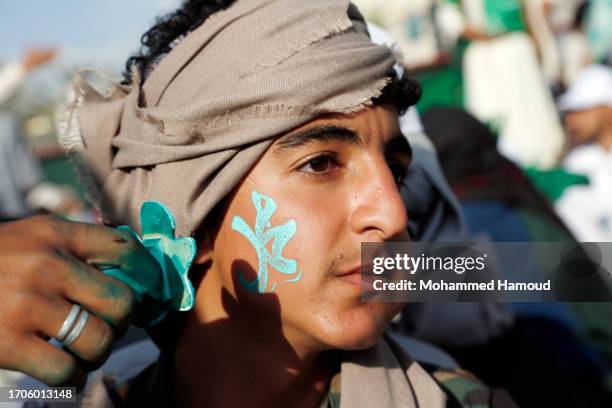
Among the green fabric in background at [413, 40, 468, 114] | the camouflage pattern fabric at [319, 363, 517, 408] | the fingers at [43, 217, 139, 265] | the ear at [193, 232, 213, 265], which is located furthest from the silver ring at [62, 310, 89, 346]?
the green fabric in background at [413, 40, 468, 114]

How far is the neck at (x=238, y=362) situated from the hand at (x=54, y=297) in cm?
77

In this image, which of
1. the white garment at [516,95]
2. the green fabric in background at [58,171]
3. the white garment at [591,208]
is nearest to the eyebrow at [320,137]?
the white garment at [591,208]

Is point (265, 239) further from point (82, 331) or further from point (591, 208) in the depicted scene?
point (591, 208)

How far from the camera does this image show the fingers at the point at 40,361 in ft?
4.33

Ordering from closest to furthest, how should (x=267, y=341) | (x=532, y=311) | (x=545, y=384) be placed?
(x=267, y=341)
(x=545, y=384)
(x=532, y=311)

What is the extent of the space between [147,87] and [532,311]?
97.2 inches

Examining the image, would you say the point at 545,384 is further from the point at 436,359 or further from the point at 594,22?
the point at 594,22

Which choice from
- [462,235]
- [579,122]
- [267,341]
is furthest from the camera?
[579,122]

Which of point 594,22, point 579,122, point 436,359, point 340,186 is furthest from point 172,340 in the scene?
point 594,22

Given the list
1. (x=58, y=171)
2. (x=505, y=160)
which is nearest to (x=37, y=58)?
(x=58, y=171)

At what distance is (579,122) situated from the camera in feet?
20.1

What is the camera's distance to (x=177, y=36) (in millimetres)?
2484

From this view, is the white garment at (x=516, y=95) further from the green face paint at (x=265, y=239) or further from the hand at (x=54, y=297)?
the hand at (x=54, y=297)

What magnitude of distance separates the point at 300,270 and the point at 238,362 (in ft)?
1.46
